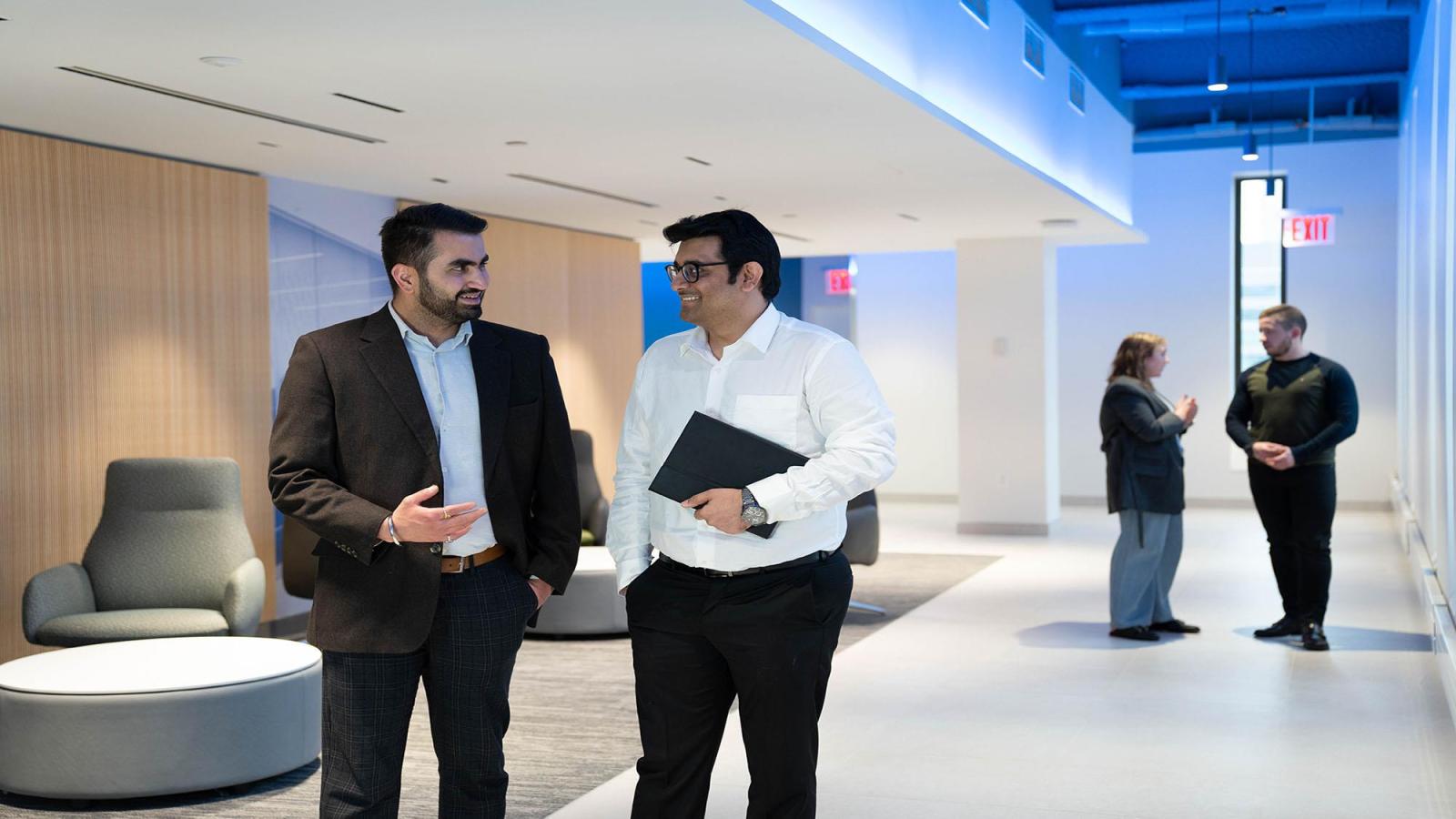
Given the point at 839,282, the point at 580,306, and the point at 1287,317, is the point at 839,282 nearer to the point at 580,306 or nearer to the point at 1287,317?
the point at 580,306

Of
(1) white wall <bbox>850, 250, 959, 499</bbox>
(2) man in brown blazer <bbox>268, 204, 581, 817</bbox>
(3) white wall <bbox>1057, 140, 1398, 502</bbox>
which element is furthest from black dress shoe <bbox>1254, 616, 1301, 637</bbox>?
(1) white wall <bbox>850, 250, 959, 499</bbox>

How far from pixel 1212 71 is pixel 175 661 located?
32.7 ft

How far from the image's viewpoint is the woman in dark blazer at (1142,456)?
6930 mm

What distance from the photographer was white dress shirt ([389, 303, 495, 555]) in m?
2.92

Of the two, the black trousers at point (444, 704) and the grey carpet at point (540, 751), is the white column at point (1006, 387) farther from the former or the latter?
the black trousers at point (444, 704)

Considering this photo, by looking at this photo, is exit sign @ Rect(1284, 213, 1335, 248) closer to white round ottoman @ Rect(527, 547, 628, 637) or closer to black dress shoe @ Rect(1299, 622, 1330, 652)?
black dress shoe @ Rect(1299, 622, 1330, 652)

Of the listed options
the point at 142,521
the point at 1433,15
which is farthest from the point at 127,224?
the point at 1433,15

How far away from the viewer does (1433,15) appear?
809cm

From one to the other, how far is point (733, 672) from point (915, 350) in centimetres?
1322

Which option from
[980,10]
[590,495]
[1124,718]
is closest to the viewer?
[1124,718]

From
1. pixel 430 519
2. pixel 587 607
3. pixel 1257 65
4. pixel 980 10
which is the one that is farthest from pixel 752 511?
pixel 1257 65

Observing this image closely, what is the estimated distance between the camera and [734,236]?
2.90 metres

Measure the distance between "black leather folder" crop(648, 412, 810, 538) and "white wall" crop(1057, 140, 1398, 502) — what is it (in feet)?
41.3

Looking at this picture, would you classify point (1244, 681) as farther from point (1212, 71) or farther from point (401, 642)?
point (1212, 71)
